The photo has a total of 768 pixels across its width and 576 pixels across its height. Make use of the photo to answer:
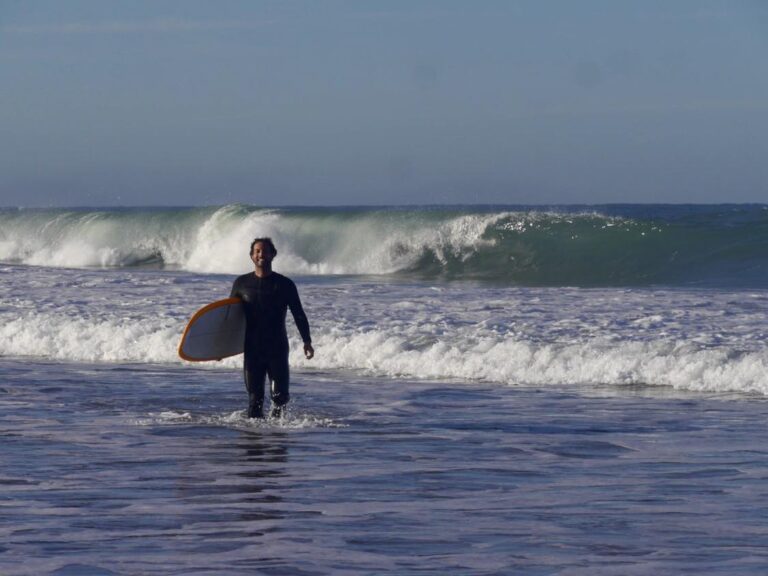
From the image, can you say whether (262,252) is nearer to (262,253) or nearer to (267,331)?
(262,253)

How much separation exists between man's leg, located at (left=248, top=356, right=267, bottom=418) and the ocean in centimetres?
13

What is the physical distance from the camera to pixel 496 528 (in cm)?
670

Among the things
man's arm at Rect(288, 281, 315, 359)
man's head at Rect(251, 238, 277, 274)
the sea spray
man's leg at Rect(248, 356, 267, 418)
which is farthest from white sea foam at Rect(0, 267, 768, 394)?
the sea spray

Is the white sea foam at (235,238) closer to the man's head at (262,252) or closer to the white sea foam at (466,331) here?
the white sea foam at (466,331)

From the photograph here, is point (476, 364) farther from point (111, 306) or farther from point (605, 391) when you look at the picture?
point (111, 306)

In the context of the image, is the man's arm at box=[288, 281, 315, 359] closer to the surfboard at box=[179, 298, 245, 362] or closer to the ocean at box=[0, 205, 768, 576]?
the surfboard at box=[179, 298, 245, 362]

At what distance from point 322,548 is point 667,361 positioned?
7.63 m

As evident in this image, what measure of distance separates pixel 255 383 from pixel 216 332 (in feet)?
1.98

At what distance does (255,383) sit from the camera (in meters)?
10.6

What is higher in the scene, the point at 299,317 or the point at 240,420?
the point at 299,317

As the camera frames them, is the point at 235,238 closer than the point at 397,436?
No

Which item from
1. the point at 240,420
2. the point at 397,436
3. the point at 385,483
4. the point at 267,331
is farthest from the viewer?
the point at 240,420

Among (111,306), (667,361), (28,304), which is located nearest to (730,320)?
(667,361)

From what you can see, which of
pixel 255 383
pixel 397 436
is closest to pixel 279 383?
pixel 255 383
